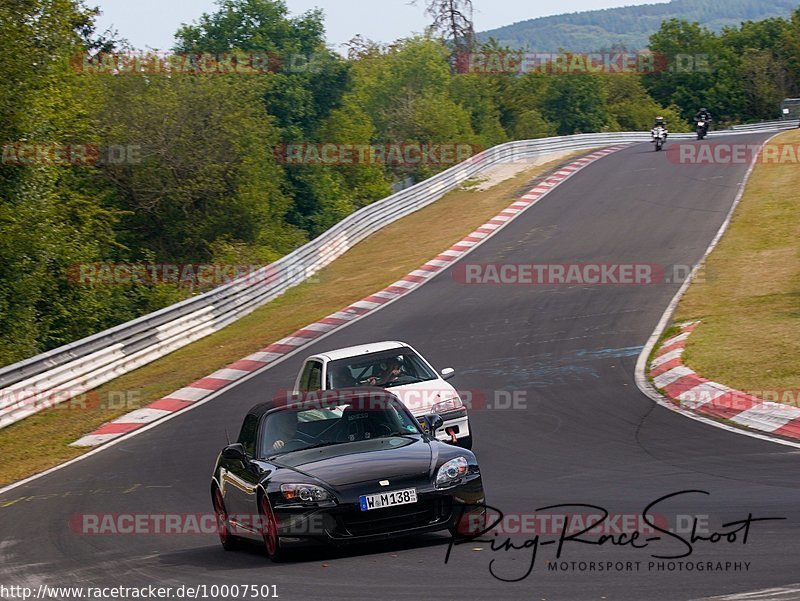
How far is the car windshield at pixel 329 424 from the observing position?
8914mm

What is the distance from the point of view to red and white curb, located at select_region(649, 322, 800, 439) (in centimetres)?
1184

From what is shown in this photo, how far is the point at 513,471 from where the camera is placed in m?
11.1

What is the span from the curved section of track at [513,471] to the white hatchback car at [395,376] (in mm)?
732

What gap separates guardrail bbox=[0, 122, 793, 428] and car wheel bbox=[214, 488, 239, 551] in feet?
31.7

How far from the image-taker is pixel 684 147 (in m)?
46.9

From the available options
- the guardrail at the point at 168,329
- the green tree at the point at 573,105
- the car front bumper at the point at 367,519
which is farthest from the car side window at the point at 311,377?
the green tree at the point at 573,105

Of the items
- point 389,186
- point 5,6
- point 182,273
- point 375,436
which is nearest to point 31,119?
point 5,6

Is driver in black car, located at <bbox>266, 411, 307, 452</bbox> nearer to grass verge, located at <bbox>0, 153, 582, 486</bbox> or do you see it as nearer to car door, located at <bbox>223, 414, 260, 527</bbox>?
car door, located at <bbox>223, 414, 260, 527</bbox>

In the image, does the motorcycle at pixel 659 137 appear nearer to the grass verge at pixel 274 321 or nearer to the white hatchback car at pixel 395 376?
the grass verge at pixel 274 321

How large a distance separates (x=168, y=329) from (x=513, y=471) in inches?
548

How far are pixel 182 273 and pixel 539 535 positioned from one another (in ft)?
100

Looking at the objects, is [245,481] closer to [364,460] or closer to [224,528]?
[224,528]

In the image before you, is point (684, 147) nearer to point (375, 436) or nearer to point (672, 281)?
point (672, 281)

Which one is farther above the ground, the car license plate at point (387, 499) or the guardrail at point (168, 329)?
the car license plate at point (387, 499)
